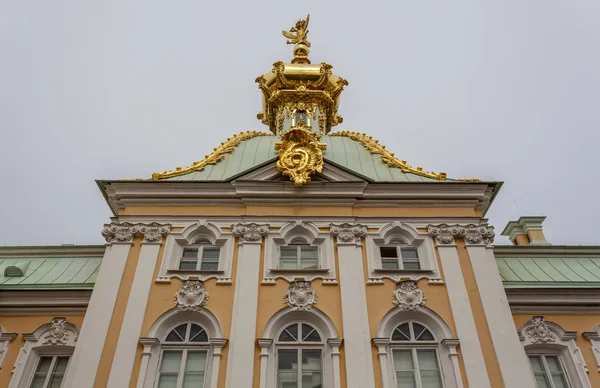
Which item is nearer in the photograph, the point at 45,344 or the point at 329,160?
the point at 45,344

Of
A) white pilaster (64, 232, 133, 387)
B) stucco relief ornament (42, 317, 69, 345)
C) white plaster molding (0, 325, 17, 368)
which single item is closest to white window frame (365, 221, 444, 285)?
white pilaster (64, 232, 133, 387)

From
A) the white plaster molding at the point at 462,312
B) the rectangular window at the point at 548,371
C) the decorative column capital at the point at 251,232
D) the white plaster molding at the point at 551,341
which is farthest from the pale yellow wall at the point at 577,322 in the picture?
the decorative column capital at the point at 251,232

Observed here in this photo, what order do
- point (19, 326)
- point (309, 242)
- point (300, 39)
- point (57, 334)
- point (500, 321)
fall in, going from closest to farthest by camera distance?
point (500, 321) < point (57, 334) < point (19, 326) < point (309, 242) < point (300, 39)

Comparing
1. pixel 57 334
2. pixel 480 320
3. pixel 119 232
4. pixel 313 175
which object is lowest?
pixel 480 320

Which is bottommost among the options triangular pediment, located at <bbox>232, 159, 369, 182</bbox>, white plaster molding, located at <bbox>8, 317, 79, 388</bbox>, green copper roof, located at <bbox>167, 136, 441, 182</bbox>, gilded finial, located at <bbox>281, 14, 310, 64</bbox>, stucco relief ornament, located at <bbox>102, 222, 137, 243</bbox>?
white plaster molding, located at <bbox>8, 317, 79, 388</bbox>

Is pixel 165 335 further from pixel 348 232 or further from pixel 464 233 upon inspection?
pixel 464 233

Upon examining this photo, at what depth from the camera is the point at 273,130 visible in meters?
27.5

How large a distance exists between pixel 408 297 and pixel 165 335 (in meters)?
6.71

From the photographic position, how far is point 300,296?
15.6 metres

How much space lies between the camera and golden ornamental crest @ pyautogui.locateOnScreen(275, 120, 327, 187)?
18625 millimetres

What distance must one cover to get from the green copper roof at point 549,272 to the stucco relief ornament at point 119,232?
11746 mm

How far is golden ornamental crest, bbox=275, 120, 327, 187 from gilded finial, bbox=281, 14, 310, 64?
393 inches

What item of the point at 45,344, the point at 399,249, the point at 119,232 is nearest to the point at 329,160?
the point at 399,249

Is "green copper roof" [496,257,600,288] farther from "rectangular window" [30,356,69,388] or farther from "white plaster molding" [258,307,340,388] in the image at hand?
"rectangular window" [30,356,69,388]
